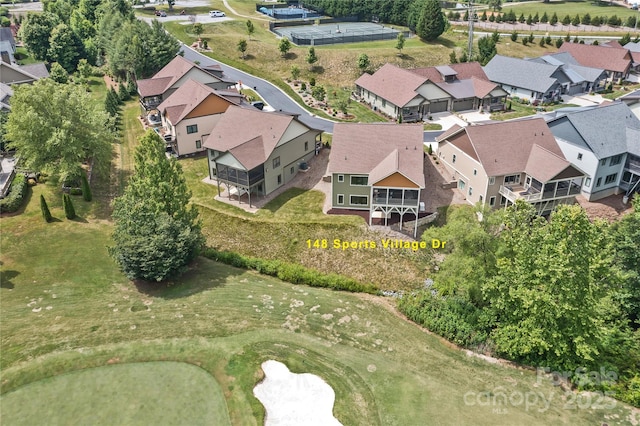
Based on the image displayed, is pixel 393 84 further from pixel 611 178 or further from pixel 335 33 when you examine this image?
pixel 335 33

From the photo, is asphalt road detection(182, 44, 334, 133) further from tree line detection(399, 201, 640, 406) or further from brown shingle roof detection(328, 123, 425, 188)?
tree line detection(399, 201, 640, 406)

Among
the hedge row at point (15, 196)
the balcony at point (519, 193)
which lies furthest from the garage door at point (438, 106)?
the hedge row at point (15, 196)

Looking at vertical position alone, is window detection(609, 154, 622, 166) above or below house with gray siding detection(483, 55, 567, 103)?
below

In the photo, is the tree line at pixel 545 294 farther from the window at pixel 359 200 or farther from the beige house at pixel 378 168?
the window at pixel 359 200

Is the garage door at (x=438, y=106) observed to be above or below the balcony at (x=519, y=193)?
above

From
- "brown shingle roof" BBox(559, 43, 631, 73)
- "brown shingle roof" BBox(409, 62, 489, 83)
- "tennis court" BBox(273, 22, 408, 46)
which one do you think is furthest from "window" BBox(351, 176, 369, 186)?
"brown shingle roof" BBox(559, 43, 631, 73)

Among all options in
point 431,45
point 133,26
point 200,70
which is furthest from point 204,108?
point 431,45
